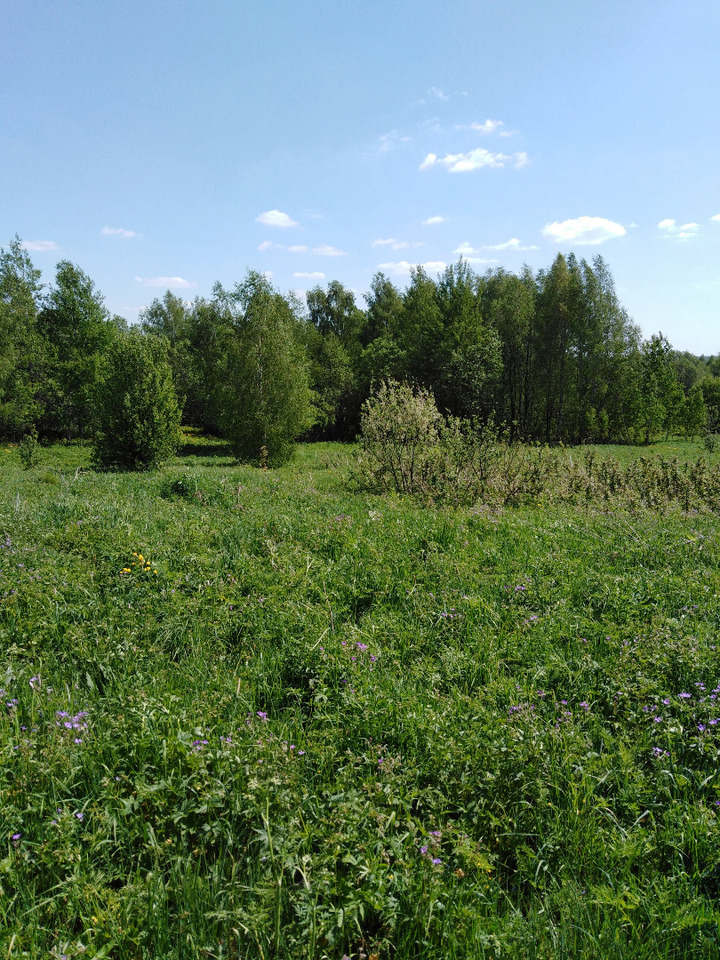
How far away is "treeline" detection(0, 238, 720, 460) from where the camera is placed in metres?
Result: 29.2

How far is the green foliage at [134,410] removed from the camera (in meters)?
21.6

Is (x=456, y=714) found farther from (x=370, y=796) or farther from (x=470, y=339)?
(x=470, y=339)

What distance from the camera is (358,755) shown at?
333 cm

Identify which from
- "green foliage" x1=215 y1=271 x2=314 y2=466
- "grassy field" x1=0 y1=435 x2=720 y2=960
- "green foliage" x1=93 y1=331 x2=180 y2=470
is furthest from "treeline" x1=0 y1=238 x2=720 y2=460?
"grassy field" x1=0 y1=435 x2=720 y2=960

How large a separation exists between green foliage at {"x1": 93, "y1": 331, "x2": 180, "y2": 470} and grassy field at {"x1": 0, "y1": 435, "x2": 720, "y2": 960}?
16303 millimetres

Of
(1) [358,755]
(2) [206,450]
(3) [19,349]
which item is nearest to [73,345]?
(3) [19,349]

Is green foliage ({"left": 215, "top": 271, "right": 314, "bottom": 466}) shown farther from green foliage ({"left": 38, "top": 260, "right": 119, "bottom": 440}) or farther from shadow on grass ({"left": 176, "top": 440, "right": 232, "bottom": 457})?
green foliage ({"left": 38, "top": 260, "right": 119, "bottom": 440})

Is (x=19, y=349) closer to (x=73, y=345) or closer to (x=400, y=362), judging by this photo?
(x=73, y=345)

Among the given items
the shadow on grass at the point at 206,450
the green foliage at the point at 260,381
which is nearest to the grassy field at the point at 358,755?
the green foliage at the point at 260,381

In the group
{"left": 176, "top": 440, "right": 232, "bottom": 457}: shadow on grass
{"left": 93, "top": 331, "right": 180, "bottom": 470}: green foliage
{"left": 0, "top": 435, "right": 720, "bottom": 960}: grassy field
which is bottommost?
{"left": 0, "top": 435, "right": 720, "bottom": 960}: grassy field

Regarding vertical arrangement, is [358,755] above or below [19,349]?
below

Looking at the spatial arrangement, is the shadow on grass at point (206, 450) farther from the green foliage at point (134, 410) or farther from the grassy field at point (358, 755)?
the grassy field at point (358, 755)

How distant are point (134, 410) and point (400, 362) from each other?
24.4 m

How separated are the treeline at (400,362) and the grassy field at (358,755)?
78.3 feet
